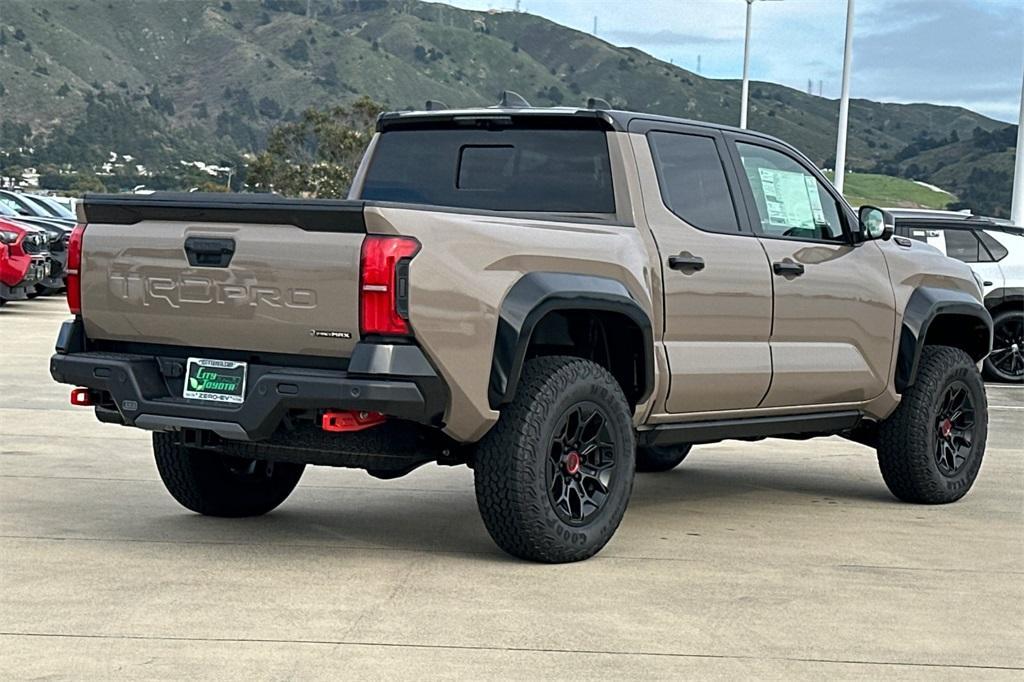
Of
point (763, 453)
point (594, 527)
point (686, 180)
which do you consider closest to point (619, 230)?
point (686, 180)

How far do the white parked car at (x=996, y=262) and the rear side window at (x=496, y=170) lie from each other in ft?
34.5

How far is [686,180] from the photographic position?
25.5 ft

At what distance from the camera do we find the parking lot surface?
5.34 m

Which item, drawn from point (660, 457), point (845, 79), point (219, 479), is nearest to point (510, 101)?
point (219, 479)

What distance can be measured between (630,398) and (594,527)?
0.72 metres

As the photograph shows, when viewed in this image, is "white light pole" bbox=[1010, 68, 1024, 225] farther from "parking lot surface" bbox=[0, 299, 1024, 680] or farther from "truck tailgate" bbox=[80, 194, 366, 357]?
"truck tailgate" bbox=[80, 194, 366, 357]

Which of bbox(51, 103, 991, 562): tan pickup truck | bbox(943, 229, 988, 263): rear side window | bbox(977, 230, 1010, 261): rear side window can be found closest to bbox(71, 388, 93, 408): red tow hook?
bbox(51, 103, 991, 562): tan pickup truck

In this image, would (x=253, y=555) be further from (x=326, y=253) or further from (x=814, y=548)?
(x=814, y=548)

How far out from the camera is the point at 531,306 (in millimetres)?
6590

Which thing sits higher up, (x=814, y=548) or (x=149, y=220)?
(x=149, y=220)

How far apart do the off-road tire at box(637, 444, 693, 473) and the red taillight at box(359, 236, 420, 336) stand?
154 inches

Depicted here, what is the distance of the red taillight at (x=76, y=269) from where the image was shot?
7.06 m

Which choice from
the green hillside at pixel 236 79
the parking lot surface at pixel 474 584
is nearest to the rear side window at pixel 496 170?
the parking lot surface at pixel 474 584

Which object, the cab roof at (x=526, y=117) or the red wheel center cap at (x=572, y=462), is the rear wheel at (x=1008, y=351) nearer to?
the cab roof at (x=526, y=117)
